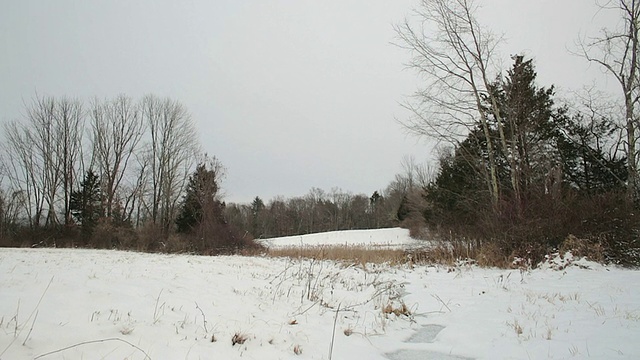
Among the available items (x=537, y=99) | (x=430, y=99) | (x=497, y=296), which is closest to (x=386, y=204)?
(x=537, y=99)

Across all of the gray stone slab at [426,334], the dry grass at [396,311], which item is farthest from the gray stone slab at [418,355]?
the dry grass at [396,311]

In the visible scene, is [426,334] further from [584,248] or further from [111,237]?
[111,237]

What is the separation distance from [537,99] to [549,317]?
16.4 m

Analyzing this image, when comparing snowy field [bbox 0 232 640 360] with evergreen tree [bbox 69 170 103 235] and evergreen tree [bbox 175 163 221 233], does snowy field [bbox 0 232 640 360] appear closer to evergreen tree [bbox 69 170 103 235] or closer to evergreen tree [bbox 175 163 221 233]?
evergreen tree [bbox 175 163 221 233]

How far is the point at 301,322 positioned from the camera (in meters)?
4.32

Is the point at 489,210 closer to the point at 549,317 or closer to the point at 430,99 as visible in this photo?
the point at 430,99

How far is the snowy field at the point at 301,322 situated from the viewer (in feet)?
9.30

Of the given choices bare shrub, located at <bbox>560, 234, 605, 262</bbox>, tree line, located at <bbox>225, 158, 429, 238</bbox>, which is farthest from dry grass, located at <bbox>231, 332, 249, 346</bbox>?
tree line, located at <bbox>225, 158, 429, 238</bbox>

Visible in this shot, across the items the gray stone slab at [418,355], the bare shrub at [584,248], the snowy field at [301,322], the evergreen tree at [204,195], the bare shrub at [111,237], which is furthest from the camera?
the bare shrub at [111,237]

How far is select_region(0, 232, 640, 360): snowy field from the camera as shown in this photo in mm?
2836

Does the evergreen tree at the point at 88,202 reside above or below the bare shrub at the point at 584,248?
above

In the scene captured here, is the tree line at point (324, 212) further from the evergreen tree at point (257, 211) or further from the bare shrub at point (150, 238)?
the bare shrub at point (150, 238)

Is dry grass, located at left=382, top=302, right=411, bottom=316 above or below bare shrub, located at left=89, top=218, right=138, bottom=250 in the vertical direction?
below

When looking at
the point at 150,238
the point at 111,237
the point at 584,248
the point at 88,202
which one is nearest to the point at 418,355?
the point at 584,248
